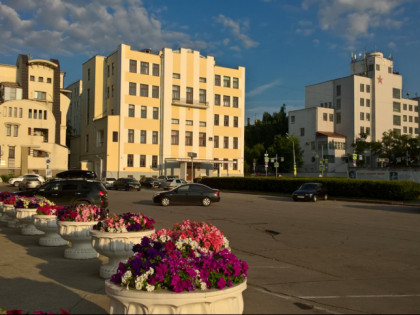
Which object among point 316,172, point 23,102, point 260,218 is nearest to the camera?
point 260,218

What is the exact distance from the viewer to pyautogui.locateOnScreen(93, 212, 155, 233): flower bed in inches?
301

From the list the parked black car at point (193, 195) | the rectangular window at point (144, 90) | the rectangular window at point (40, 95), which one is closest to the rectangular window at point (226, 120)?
the rectangular window at point (144, 90)

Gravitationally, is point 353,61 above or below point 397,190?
above

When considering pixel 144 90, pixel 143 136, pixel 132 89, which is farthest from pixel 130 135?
pixel 144 90

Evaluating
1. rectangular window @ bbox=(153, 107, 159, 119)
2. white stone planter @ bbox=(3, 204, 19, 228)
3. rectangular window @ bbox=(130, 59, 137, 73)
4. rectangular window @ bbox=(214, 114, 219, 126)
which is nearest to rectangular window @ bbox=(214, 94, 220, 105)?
rectangular window @ bbox=(214, 114, 219, 126)

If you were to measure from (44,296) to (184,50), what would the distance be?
2589 inches

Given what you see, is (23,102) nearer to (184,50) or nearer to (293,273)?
(184,50)

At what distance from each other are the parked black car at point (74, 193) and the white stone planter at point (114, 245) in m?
12.8

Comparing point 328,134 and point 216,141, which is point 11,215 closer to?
point 216,141

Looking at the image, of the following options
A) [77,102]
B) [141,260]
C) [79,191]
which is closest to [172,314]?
[141,260]

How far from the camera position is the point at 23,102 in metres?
67.4

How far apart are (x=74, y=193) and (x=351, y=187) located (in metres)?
23.9

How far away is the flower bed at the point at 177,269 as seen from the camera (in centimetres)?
432

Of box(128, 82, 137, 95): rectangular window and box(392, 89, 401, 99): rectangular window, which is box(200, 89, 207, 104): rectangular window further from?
box(392, 89, 401, 99): rectangular window
